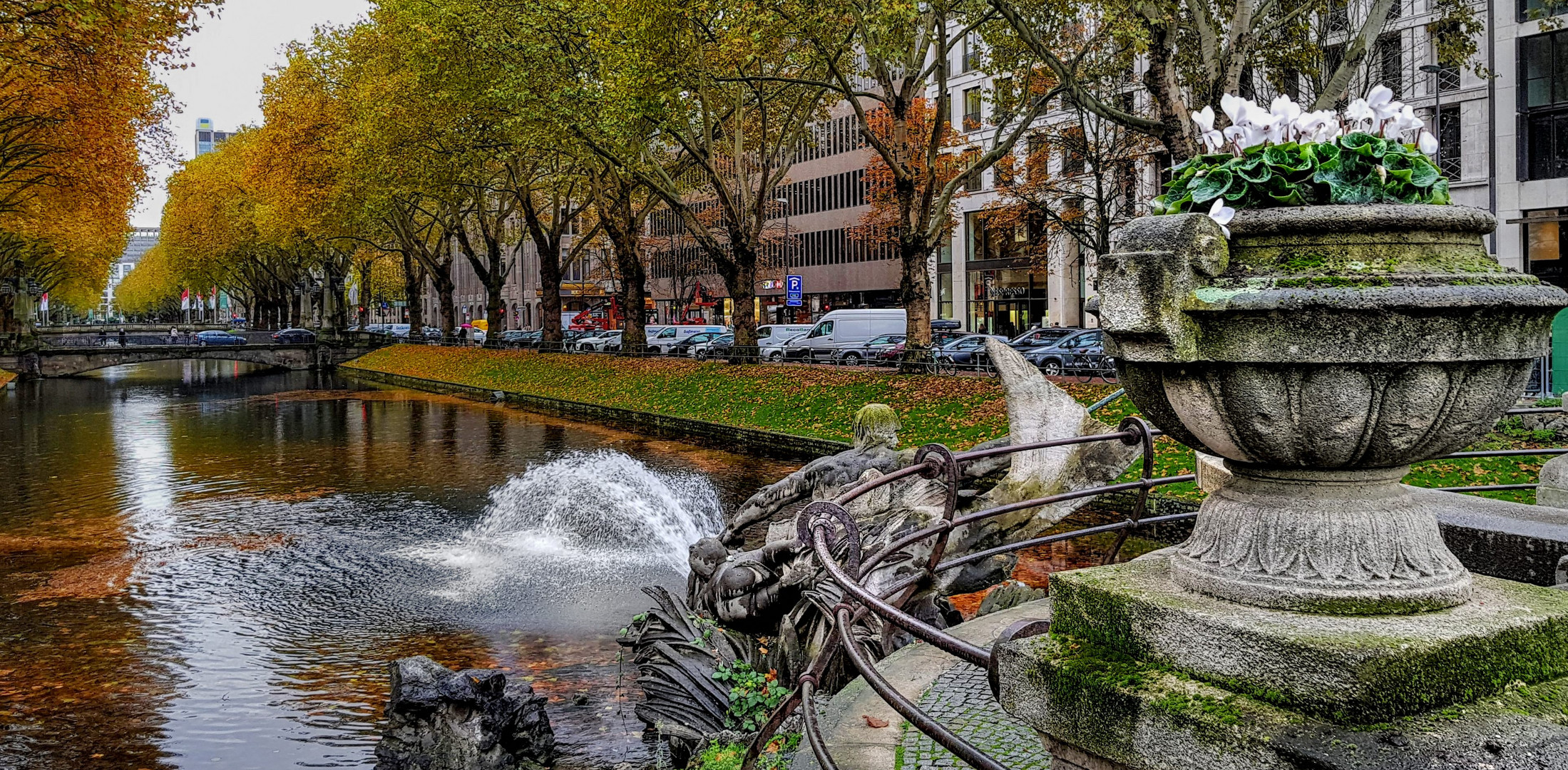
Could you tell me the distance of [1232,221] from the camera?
3.27 metres

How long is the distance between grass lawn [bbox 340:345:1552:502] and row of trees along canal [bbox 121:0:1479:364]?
2177 millimetres

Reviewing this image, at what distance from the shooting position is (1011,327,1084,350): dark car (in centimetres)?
3588

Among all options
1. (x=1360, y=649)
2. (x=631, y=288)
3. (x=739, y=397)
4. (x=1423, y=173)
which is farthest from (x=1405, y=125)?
(x=631, y=288)

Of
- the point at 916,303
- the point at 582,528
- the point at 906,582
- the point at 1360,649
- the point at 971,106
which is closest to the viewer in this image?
the point at 1360,649

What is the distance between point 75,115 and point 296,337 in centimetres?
3740

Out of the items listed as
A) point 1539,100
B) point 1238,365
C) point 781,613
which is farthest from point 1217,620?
point 1539,100

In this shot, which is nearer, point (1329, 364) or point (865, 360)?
point (1329, 364)

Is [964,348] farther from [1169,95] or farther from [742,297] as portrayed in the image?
[1169,95]

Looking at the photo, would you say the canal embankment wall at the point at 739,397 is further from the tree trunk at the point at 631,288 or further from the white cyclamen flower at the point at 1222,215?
the white cyclamen flower at the point at 1222,215

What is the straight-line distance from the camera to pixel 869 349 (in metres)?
39.6

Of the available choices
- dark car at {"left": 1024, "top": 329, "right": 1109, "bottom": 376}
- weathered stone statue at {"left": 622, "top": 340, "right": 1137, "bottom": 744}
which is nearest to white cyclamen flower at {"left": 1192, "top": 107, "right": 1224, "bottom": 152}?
weathered stone statue at {"left": 622, "top": 340, "right": 1137, "bottom": 744}

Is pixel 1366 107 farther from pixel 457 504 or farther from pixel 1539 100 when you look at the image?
pixel 1539 100

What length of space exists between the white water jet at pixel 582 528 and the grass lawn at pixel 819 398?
5.04 meters

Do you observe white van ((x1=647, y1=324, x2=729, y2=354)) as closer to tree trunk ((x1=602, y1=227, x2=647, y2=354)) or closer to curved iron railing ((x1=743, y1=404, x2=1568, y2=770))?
tree trunk ((x1=602, y1=227, x2=647, y2=354))
